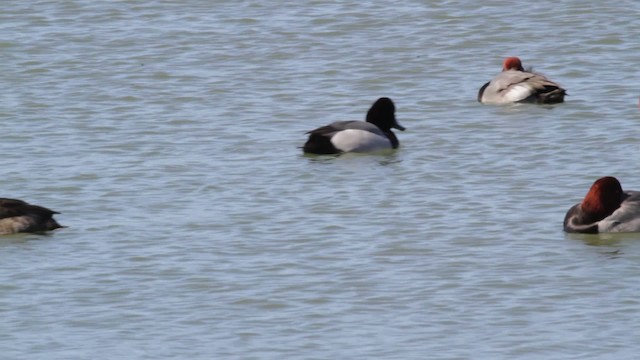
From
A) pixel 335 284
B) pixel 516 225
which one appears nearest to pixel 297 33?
pixel 516 225

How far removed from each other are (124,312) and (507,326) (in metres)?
2.82

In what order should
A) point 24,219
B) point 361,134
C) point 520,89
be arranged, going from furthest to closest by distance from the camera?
point 520,89 < point 361,134 < point 24,219

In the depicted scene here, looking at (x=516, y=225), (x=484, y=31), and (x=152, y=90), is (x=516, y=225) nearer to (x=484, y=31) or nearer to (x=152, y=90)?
(x=152, y=90)

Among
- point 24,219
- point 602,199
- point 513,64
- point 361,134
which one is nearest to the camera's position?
point 602,199

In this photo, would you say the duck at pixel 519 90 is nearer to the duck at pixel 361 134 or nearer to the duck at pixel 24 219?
the duck at pixel 361 134

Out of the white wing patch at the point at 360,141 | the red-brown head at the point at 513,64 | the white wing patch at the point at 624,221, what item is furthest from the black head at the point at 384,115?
the white wing patch at the point at 624,221

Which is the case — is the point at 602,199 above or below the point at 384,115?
above

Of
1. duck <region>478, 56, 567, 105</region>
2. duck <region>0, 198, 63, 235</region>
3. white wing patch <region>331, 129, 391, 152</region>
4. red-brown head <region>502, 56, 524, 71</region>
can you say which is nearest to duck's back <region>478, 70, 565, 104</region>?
duck <region>478, 56, 567, 105</region>

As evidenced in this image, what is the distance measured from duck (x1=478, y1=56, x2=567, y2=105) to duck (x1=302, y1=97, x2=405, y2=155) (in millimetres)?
2043

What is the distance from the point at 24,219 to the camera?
648 inches

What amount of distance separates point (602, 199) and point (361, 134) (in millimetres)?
5130

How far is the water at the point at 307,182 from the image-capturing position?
13156 mm

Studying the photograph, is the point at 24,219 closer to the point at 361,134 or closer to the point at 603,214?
the point at 603,214

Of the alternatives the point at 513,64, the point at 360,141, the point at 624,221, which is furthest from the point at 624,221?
the point at 513,64
